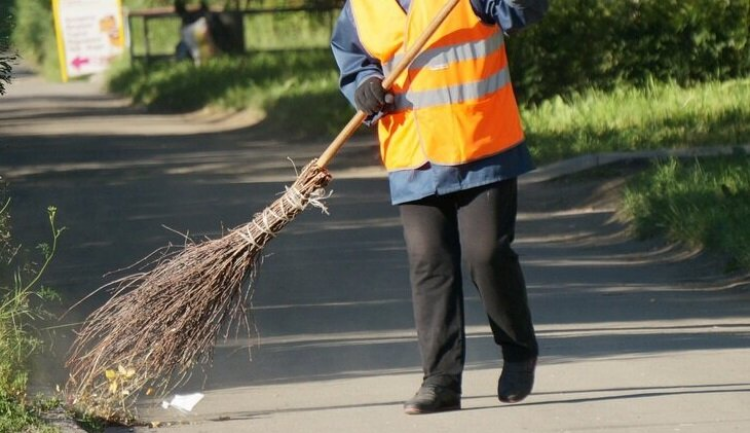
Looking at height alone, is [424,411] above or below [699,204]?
above

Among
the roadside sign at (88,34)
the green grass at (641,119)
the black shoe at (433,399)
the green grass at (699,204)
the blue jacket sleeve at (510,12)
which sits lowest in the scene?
the roadside sign at (88,34)

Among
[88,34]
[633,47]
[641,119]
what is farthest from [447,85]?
[88,34]

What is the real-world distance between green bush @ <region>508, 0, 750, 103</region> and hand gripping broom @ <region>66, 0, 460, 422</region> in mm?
13480

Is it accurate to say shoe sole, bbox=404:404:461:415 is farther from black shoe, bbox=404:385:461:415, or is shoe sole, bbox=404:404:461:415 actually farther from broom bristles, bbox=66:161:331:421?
broom bristles, bbox=66:161:331:421

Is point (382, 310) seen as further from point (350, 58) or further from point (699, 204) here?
point (699, 204)

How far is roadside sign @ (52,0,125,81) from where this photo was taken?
4284 cm

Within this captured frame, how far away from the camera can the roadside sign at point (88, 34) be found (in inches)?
1687

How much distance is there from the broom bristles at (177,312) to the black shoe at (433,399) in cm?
79

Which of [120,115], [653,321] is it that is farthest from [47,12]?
[653,321]

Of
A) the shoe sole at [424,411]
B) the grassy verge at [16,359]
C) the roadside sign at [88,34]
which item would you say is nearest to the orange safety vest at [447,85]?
the shoe sole at [424,411]

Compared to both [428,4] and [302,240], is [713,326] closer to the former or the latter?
[428,4]

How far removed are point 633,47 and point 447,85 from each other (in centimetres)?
1426

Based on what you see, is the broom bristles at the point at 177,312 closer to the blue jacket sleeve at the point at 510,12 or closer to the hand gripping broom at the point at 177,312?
the hand gripping broom at the point at 177,312

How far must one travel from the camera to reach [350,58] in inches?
231
